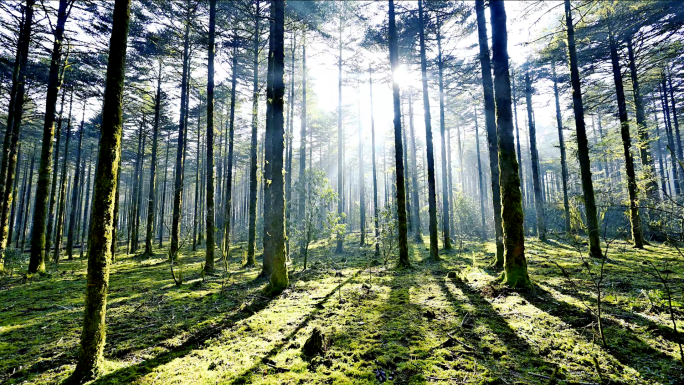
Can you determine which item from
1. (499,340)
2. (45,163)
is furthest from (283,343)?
(45,163)

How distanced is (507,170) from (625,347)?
3.76 m

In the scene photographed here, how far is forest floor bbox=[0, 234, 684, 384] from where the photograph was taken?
2703 mm

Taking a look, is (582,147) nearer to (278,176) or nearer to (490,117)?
(490,117)

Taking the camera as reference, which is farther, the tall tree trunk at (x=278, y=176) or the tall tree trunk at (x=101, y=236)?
the tall tree trunk at (x=278, y=176)

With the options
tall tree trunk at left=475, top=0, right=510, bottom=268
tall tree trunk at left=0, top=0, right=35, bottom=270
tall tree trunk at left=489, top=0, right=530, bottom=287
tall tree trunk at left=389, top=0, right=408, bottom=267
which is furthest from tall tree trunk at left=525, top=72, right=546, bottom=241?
tall tree trunk at left=0, top=0, right=35, bottom=270

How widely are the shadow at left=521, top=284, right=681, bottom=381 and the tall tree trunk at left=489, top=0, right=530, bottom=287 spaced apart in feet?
3.95

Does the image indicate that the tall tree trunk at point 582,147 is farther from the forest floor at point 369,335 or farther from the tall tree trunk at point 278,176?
the tall tree trunk at point 278,176

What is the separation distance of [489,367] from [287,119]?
1910 cm

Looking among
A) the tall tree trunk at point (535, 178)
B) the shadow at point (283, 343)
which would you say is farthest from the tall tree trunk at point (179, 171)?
the tall tree trunk at point (535, 178)

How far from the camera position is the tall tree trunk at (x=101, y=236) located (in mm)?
2684

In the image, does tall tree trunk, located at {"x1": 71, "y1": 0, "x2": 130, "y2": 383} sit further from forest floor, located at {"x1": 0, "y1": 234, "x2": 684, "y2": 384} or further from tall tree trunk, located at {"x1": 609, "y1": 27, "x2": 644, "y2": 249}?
tall tree trunk, located at {"x1": 609, "y1": 27, "x2": 644, "y2": 249}

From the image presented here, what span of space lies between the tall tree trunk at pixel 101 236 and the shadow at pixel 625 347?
5.29m

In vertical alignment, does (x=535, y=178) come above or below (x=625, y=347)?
above

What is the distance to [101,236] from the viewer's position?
2770 millimetres
